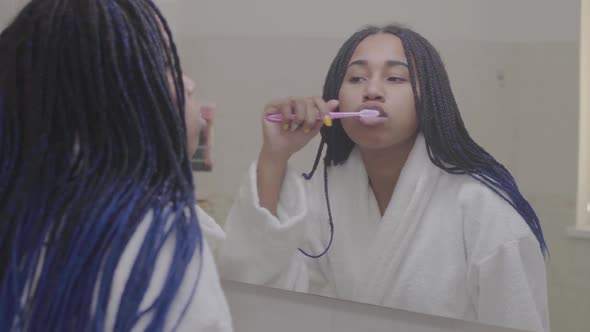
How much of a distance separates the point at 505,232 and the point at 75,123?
0.64 meters

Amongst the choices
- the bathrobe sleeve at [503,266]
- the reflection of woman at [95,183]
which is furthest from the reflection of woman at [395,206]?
the reflection of woman at [95,183]

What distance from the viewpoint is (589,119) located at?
91 centimetres

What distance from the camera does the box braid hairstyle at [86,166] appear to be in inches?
24.1

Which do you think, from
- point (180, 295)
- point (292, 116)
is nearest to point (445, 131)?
point (292, 116)

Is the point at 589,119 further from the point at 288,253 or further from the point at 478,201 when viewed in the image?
the point at 288,253

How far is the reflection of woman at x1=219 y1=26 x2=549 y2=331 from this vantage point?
97 cm

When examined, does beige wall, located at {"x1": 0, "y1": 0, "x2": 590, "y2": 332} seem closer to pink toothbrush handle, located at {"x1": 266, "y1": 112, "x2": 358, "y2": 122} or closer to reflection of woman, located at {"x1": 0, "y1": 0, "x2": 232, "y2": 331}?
pink toothbrush handle, located at {"x1": 266, "y1": 112, "x2": 358, "y2": 122}

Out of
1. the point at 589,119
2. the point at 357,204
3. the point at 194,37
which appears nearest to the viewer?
the point at 589,119

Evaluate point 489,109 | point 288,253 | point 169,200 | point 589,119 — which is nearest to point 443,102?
point 489,109

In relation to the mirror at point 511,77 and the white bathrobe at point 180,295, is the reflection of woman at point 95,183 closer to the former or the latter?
the white bathrobe at point 180,295

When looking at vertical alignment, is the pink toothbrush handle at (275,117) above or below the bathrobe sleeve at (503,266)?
above

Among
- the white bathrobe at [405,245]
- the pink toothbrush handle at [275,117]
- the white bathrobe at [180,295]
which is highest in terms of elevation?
the pink toothbrush handle at [275,117]

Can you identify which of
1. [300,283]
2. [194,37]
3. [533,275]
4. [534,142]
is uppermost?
[194,37]

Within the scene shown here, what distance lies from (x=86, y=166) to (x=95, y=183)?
21mm
